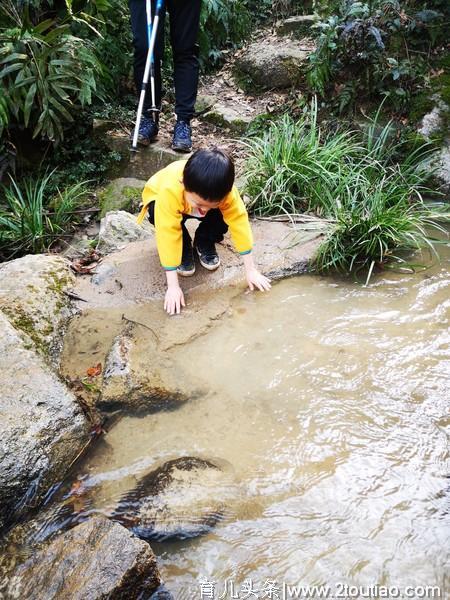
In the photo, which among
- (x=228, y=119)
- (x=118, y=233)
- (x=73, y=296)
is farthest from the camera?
(x=228, y=119)

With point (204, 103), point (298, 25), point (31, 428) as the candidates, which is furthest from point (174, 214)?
point (298, 25)

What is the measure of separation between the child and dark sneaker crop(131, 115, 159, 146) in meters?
1.79

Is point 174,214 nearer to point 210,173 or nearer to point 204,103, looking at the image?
point 210,173

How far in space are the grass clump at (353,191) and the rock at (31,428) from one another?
6.51 feet

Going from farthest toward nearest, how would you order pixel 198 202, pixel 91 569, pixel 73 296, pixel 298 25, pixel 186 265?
pixel 298 25
pixel 186 265
pixel 73 296
pixel 198 202
pixel 91 569

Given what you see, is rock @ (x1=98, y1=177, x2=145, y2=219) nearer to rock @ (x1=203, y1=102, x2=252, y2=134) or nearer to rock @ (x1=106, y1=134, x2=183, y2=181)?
rock @ (x1=106, y1=134, x2=183, y2=181)

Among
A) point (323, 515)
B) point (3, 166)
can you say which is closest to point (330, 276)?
point (323, 515)

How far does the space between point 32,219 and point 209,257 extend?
1698 millimetres

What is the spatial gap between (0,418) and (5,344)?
438mm

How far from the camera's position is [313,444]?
2.26 m

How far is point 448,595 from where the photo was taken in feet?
5.69

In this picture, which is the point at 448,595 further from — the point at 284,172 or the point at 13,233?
the point at 13,233

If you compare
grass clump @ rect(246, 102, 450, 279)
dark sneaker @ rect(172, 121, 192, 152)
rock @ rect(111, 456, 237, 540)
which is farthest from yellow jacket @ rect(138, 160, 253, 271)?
dark sneaker @ rect(172, 121, 192, 152)

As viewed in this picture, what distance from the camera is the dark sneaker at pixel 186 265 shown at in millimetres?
3211
